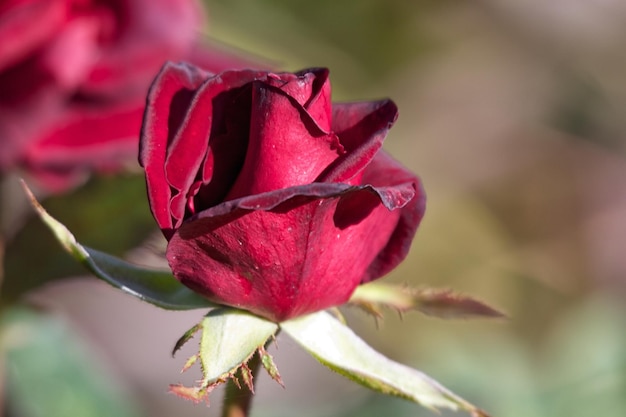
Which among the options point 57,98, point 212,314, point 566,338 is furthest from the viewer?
point 566,338

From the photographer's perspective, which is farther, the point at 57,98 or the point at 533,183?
the point at 533,183

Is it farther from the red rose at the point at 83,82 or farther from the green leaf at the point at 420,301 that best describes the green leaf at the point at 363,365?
the red rose at the point at 83,82

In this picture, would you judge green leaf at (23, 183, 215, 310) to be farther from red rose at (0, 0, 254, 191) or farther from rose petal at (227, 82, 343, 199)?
red rose at (0, 0, 254, 191)

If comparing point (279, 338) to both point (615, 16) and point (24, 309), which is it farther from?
point (615, 16)

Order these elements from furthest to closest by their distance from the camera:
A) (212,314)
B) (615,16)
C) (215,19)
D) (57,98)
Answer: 1. (615,16)
2. (215,19)
3. (57,98)
4. (212,314)

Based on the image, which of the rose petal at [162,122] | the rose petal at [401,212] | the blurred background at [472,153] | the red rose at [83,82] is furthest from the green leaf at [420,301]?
the blurred background at [472,153]

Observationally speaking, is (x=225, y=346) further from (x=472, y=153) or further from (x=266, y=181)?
(x=472, y=153)

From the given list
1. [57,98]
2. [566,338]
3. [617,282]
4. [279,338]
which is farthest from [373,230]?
[617,282]
